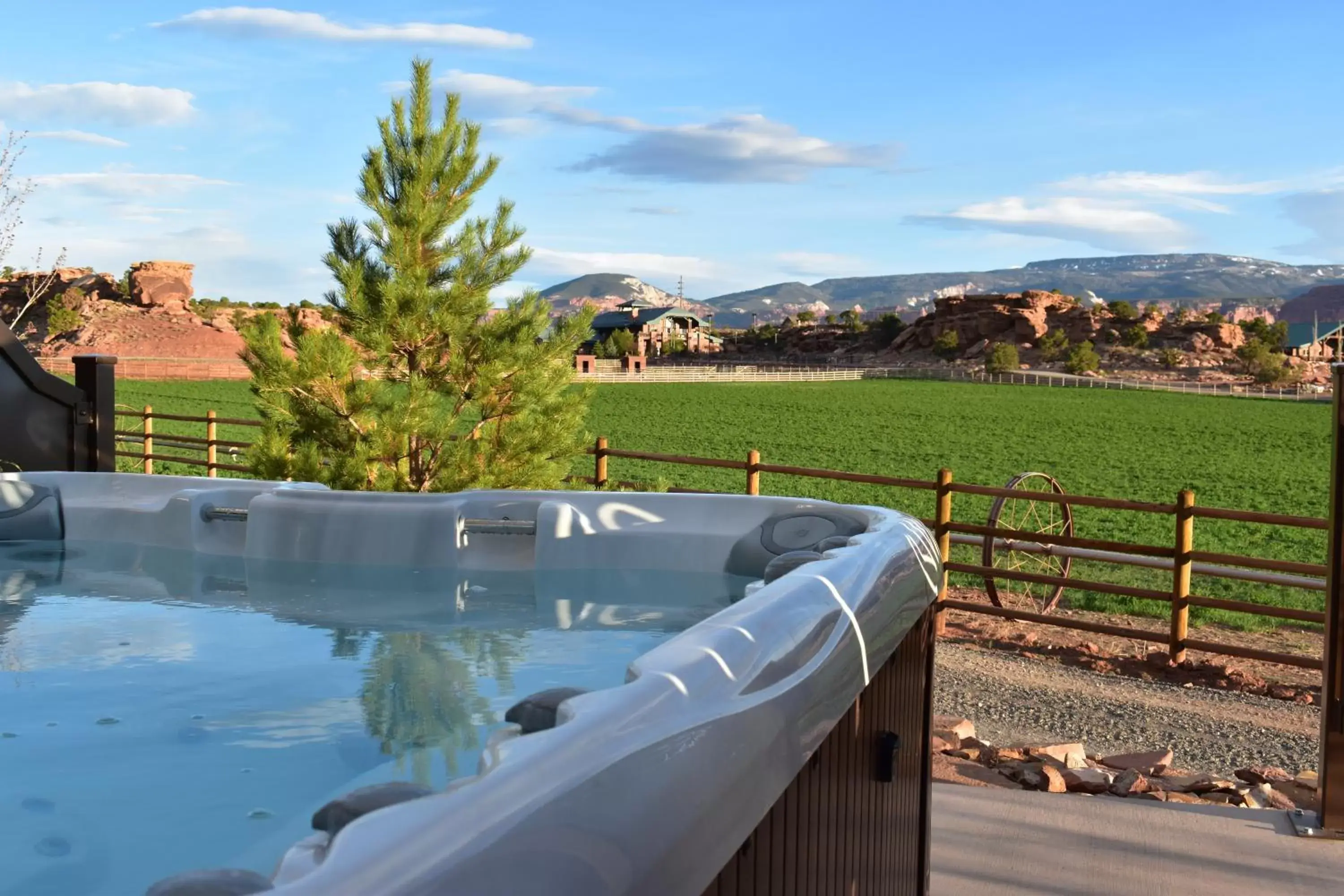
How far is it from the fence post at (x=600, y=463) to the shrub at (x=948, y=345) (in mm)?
87156

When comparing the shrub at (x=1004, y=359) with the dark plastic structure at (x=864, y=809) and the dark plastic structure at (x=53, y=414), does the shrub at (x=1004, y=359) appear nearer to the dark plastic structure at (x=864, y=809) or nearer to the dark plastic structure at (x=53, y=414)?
the dark plastic structure at (x=53, y=414)

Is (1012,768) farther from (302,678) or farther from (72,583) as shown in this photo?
(72,583)

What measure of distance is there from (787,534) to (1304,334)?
114m

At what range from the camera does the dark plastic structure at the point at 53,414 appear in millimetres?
6207

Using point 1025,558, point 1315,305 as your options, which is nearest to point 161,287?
point 1025,558

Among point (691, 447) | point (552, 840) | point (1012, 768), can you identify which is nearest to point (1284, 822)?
point (1012, 768)

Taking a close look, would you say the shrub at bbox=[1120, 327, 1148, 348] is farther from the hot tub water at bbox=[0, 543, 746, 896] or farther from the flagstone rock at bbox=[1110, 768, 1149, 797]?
the hot tub water at bbox=[0, 543, 746, 896]

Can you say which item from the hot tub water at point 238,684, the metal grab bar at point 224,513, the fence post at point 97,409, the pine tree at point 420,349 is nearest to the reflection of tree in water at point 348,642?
the hot tub water at point 238,684

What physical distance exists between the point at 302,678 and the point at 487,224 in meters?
4.73

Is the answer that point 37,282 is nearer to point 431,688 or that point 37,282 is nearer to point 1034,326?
point 431,688

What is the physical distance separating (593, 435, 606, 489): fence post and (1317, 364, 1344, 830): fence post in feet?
17.9

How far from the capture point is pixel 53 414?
21.2ft

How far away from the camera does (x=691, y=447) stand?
70.6 ft

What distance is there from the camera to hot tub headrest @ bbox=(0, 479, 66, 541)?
402cm
